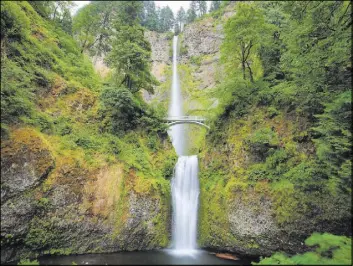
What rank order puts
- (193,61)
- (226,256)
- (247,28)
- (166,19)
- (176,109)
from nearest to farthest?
(226,256)
(247,28)
(176,109)
(193,61)
(166,19)

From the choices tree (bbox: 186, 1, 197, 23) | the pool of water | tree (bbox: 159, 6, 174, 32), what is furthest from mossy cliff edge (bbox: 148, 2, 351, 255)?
tree (bbox: 159, 6, 174, 32)

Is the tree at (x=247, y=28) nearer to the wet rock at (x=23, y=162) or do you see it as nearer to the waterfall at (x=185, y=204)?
the waterfall at (x=185, y=204)

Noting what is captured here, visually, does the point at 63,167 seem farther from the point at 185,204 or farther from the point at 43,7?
the point at 43,7

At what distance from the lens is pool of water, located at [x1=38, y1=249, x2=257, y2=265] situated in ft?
41.9

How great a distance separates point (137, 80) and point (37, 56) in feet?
25.9

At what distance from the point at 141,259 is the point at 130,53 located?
15568 millimetres

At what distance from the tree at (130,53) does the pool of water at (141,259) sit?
14143 mm

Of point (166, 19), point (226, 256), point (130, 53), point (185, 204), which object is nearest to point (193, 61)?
point (166, 19)

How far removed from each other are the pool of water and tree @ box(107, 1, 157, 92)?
14143 mm

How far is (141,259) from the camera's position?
1370 centimetres

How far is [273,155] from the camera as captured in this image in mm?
15445

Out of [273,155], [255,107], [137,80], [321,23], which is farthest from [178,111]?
[321,23]

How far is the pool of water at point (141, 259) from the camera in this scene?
1276 centimetres

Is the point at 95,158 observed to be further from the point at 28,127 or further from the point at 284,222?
the point at 284,222
